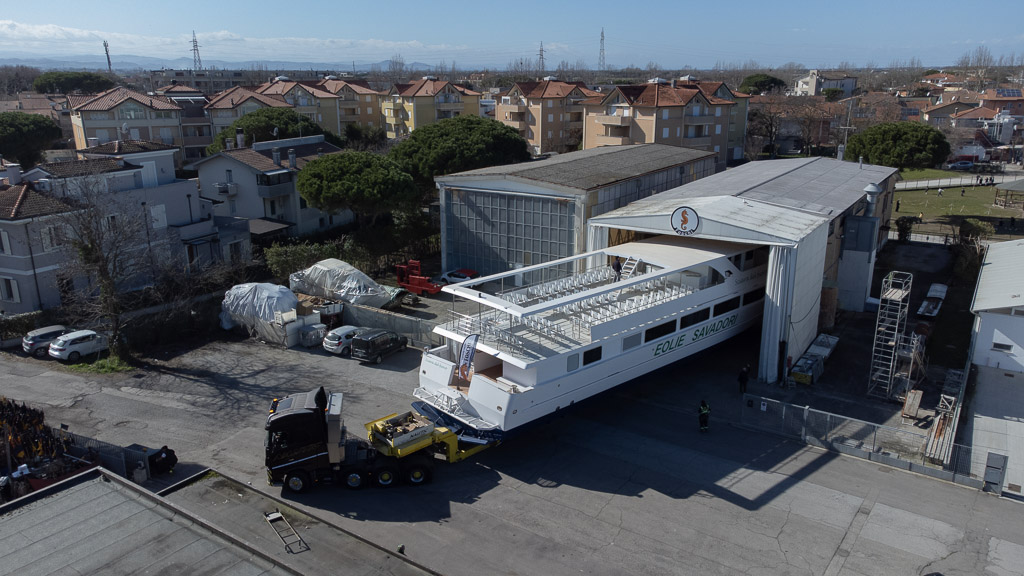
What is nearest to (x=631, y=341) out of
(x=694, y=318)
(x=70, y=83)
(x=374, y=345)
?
(x=694, y=318)

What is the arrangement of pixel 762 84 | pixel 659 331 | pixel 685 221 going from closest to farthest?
pixel 659 331 → pixel 685 221 → pixel 762 84

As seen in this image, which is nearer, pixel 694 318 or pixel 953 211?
pixel 694 318

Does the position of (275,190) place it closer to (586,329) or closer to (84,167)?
(84,167)

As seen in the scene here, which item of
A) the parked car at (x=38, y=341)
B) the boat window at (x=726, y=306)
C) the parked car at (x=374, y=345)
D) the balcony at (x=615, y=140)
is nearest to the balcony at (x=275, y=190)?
the parked car at (x=38, y=341)

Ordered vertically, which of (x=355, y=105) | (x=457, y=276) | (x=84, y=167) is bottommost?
(x=457, y=276)

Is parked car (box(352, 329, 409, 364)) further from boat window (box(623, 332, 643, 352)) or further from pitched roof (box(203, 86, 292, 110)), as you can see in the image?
pitched roof (box(203, 86, 292, 110))

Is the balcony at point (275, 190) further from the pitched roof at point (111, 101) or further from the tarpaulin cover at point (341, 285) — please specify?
the pitched roof at point (111, 101)
